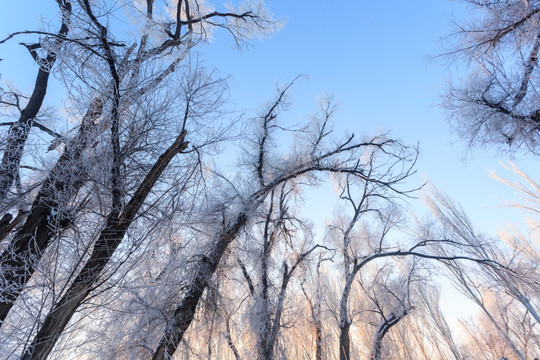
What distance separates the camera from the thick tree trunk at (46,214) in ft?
6.88

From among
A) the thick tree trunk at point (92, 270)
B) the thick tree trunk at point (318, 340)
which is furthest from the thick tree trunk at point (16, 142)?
the thick tree trunk at point (318, 340)

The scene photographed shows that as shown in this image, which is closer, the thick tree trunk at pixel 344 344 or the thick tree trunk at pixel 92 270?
the thick tree trunk at pixel 92 270

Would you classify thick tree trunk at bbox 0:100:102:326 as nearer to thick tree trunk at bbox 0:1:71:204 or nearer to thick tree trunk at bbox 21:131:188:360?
thick tree trunk at bbox 21:131:188:360

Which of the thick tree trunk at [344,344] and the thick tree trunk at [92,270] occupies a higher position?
the thick tree trunk at [344,344]

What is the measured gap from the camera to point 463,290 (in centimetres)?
1098

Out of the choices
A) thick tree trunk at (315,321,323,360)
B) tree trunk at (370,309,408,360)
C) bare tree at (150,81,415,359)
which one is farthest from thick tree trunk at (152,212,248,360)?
tree trunk at (370,309,408,360)

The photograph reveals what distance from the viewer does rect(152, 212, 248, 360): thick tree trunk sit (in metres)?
3.57

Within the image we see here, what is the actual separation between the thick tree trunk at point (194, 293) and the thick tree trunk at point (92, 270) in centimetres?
209

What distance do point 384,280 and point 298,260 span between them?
461 cm

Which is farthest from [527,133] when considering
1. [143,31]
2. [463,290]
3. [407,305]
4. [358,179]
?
[463,290]

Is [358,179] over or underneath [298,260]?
over

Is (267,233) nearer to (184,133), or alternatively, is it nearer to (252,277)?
(252,277)

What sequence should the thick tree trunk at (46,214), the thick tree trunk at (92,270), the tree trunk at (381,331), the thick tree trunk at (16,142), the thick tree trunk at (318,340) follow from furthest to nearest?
the thick tree trunk at (318,340), the tree trunk at (381,331), the thick tree trunk at (16,142), the thick tree trunk at (46,214), the thick tree trunk at (92,270)

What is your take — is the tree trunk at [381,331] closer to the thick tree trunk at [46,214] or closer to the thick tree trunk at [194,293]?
the thick tree trunk at [194,293]
